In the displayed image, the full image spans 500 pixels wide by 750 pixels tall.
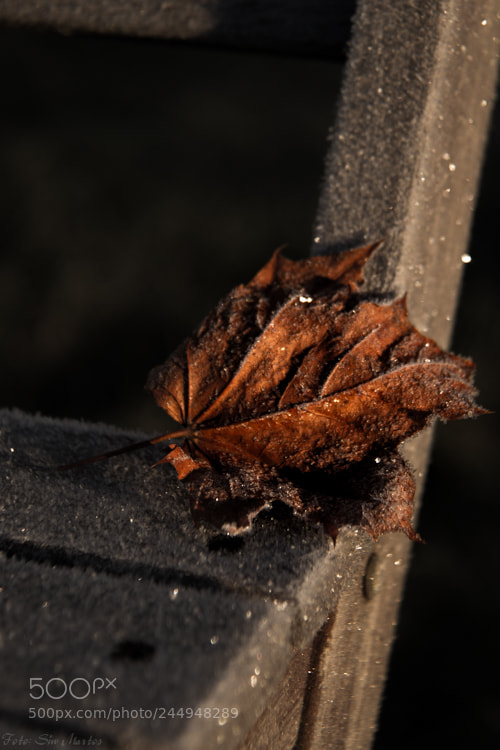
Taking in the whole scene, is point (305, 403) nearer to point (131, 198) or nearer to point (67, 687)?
point (67, 687)

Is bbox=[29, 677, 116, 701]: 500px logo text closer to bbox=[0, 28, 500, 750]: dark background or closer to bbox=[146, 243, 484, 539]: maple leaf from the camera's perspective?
bbox=[146, 243, 484, 539]: maple leaf

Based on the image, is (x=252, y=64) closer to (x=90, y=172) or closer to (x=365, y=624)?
(x=90, y=172)

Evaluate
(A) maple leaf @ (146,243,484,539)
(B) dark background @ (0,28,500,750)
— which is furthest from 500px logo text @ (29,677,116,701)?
(B) dark background @ (0,28,500,750)

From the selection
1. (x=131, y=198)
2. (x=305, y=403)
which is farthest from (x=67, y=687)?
(x=131, y=198)

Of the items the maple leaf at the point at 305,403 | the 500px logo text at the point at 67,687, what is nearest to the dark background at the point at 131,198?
the maple leaf at the point at 305,403

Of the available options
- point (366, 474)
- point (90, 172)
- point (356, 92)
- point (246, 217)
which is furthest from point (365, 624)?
point (90, 172)

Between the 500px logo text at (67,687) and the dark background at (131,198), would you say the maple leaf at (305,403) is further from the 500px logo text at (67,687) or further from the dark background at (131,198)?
the dark background at (131,198)

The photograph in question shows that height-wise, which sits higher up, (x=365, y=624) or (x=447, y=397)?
(x=447, y=397)
